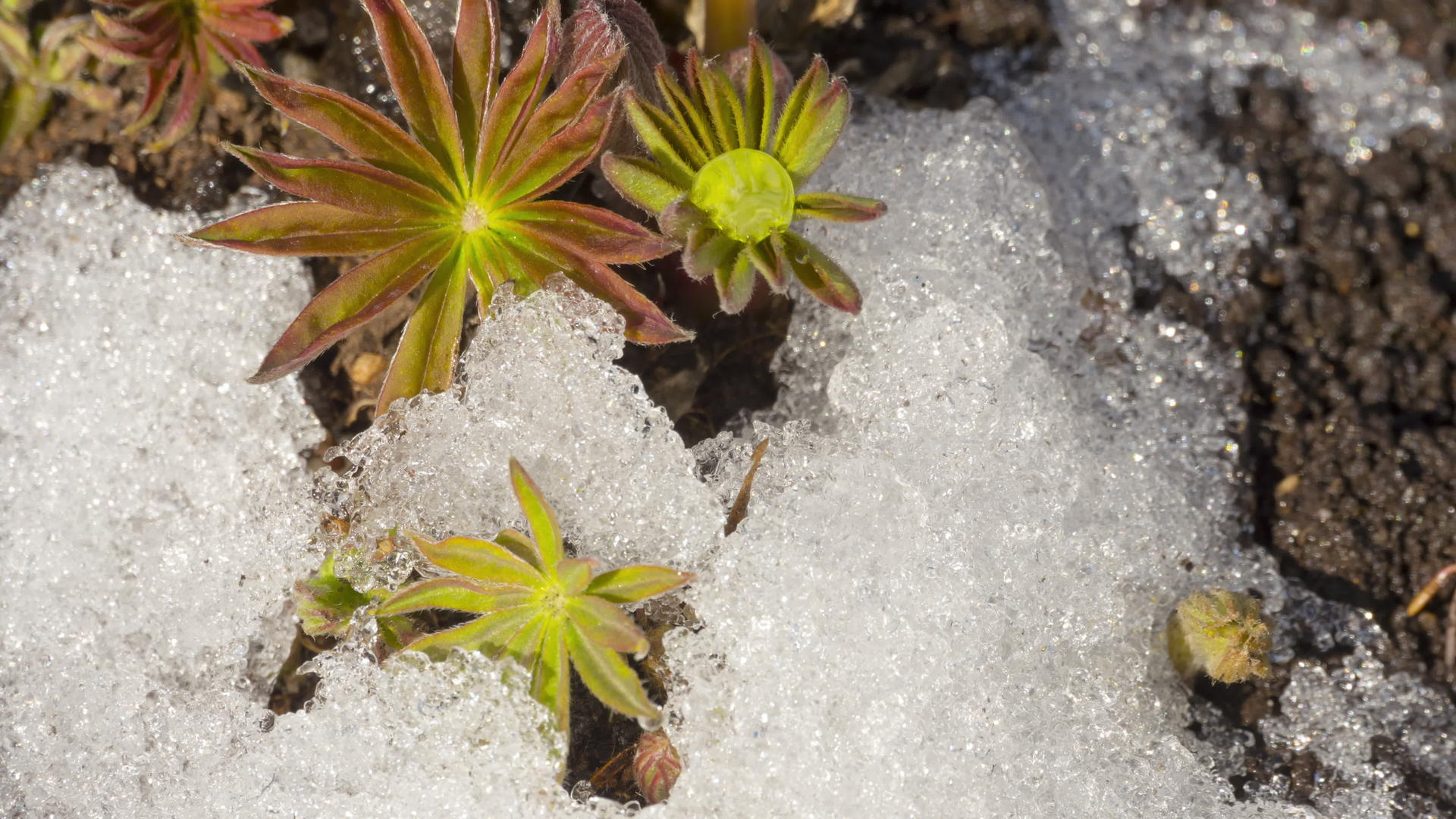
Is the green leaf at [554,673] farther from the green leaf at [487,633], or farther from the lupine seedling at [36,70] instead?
the lupine seedling at [36,70]

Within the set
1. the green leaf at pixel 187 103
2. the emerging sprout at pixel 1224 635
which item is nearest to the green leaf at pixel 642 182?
the green leaf at pixel 187 103

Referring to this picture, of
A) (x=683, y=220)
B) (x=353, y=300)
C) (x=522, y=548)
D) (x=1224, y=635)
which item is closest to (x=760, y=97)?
(x=683, y=220)

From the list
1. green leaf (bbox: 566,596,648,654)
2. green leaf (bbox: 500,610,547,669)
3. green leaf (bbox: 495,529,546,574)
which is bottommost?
green leaf (bbox: 500,610,547,669)

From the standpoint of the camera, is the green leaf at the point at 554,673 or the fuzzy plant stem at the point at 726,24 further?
the fuzzy plant stem at the point at 726,24

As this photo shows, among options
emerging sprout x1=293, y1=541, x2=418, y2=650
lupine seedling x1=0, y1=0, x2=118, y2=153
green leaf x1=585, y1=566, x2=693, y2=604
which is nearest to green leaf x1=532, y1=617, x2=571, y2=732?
green leaf x1=585, y1=566, x2=693, y2=604

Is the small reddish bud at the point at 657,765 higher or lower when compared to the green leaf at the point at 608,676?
lower

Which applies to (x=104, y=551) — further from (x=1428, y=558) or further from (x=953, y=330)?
(x=1428, y=558)

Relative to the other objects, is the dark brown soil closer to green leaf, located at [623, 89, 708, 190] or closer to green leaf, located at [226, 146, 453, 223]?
green leaf, located at [623, 89, 708, 190]
